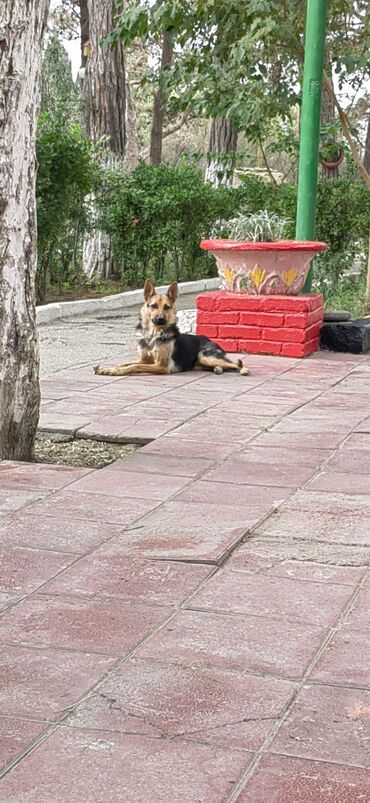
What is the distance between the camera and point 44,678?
11.1 feet

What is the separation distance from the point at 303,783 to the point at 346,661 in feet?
2.61

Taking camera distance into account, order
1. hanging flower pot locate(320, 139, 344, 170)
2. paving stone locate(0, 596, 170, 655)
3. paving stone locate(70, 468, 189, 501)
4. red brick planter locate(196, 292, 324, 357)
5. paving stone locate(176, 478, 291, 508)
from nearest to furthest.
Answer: paving stone locate(0, 596, 170, 655) < paving stone locate(176, 478, 291, 508) < paving stone locate(70, 468, 189, 501) < red brick planter locate(196, 292, 324, 357) < hanging flower pot locate(320, 139, 344, 170)

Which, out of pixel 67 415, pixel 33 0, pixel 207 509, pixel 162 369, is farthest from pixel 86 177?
pixel 207 509

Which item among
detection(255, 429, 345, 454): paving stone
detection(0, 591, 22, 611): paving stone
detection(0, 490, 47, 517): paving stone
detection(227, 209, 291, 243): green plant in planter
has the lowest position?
detection(0, 591, 22, 611): paving stone

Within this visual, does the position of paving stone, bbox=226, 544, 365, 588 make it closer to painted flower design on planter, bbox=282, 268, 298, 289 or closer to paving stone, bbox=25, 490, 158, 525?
paving stone, bbox=25, 490, 158, 525

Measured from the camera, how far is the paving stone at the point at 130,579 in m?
4.11

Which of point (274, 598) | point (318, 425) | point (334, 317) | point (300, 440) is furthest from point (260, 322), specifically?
point (274, 598)

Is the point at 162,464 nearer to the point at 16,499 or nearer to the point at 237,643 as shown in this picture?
the point at 16,499

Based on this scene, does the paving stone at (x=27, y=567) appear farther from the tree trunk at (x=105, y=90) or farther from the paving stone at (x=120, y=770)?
the tree trunk at (x=105, y=90)

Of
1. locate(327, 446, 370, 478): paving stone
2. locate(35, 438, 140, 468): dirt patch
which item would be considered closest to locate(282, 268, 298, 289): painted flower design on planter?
locate(327, 446, 370, 478): paving stone

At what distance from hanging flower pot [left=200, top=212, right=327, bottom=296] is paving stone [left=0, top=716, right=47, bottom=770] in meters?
7.75

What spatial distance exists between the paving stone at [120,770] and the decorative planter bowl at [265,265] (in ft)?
25.7

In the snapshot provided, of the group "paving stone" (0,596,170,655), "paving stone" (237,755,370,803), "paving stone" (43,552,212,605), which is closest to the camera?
"paving stone" (237,755,370,803)

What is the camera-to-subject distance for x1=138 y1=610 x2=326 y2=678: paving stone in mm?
3510
